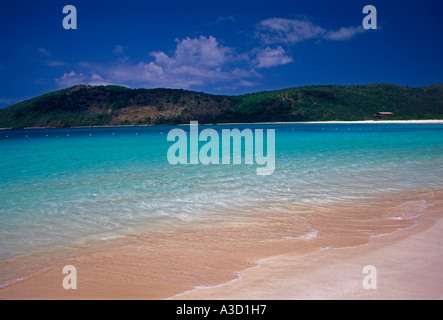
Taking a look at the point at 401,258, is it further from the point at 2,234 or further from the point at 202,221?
the point at 2,234

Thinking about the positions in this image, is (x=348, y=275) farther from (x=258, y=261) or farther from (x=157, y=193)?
(x=157, y=193)

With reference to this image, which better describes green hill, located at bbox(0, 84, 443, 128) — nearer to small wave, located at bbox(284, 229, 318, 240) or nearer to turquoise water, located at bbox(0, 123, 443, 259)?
turquoise water, located at bbox(0, 123, 443, 259)

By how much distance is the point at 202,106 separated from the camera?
96.9 m

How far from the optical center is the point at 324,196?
22.8ft

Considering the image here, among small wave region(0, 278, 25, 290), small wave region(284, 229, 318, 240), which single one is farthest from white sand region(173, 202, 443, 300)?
small wave region(0, 278, 25, 290)

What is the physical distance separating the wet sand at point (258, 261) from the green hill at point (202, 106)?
284ft

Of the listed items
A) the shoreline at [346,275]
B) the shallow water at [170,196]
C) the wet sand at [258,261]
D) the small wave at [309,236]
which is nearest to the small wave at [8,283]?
the wet sand at [258,261]

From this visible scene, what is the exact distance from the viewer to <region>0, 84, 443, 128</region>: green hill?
3620 inches

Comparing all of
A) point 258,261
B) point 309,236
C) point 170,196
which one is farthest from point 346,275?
point 170,196

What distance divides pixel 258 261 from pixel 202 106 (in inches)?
3748

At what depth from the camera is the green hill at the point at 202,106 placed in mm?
91938

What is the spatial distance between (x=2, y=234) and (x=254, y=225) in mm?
4027

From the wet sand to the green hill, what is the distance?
8646 centimetres
